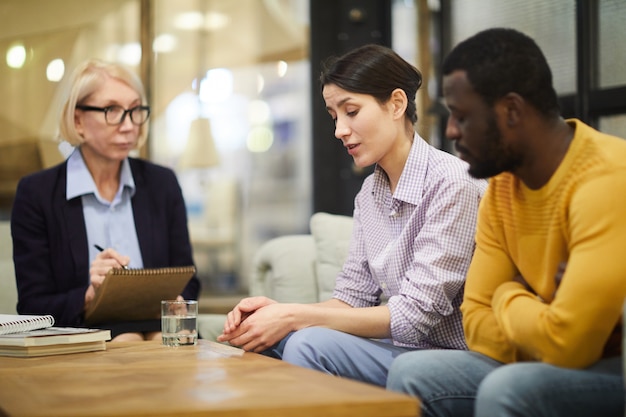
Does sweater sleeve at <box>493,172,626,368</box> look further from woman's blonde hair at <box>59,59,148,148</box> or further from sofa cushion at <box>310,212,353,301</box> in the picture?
woman's blonde hair at <box>59,59,148,148</box>

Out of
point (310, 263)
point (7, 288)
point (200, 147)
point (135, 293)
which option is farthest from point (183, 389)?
point (200, 147)

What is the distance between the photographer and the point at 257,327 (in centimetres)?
185

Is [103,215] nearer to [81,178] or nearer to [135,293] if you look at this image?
[81,178]

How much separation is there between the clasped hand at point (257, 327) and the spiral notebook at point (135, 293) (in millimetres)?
384

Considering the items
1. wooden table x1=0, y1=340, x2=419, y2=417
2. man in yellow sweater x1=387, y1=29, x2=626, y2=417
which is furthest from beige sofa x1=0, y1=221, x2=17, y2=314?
man in yellow sweater x1=387, y1=29, x2=626, y2=417

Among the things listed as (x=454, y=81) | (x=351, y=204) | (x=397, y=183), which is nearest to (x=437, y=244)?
(x=397, y=183)

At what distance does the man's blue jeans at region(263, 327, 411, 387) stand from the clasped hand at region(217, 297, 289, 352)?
0.12 feet

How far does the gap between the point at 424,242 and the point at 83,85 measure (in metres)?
1.33

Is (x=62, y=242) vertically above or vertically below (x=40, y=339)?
above

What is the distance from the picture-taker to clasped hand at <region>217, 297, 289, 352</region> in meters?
1.85

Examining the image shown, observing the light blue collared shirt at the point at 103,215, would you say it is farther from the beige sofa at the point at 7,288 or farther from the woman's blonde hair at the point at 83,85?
the beige sofa at the point at 7,288

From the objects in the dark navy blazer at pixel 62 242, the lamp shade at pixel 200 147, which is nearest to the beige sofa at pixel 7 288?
the dark navy blazer at pixel 62 242

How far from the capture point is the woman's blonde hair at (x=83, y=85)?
267cm

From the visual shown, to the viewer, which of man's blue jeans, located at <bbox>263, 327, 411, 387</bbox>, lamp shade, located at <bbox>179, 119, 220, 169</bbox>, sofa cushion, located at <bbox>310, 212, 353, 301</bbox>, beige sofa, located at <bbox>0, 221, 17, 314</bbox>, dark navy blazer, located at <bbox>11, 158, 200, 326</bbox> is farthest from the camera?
lamp shade, located at <bbox>179, 119, 220, 169</bbox>
